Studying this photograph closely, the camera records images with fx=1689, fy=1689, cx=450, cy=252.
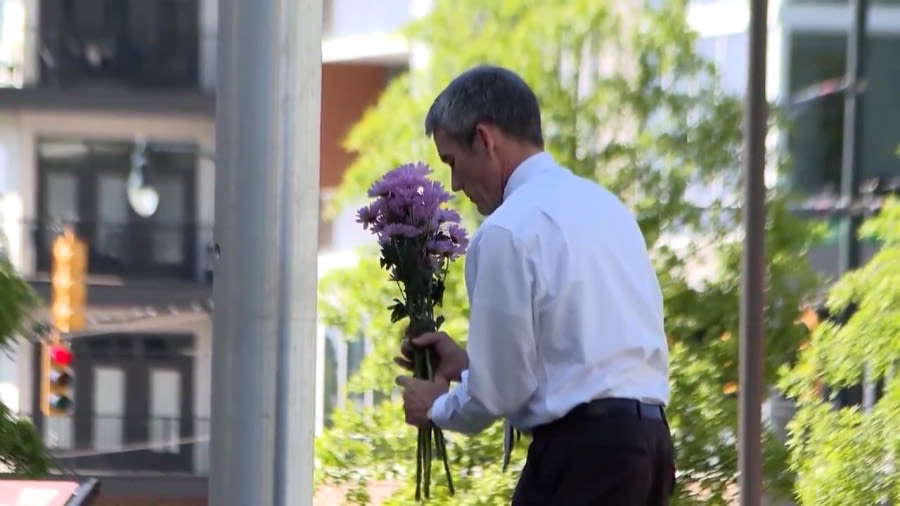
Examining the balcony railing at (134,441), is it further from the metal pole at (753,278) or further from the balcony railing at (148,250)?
the metal pole at (753,278)

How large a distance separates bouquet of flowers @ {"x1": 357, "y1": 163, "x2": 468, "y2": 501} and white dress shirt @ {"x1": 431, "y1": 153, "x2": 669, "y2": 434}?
0.33 metres

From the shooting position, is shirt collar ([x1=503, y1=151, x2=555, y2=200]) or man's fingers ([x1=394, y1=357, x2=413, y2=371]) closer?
shirt collar ([x1=503, y1=151, x2=555, y2=200])

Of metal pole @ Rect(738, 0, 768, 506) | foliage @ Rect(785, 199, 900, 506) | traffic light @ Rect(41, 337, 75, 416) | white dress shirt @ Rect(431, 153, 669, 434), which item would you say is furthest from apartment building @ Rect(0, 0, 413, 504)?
white dress shirt @ Rect(431, 153, 669, 434)

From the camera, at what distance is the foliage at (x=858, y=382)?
6773mm

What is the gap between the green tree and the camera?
10281 mm

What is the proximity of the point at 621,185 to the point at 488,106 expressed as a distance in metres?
8.01

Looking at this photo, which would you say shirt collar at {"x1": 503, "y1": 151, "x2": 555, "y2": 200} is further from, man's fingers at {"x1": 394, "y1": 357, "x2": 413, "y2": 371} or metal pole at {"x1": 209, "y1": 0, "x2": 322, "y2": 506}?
man's fingers at {"x1": 394, "y1": 357, "x2": 413, "y2": 371}

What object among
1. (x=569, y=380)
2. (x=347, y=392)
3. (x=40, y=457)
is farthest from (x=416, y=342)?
(x=347, y=392)

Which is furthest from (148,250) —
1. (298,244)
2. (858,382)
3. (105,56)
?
(298,244)

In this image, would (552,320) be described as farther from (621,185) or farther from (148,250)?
(148,250)

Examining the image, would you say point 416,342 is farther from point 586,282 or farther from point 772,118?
point 772,118

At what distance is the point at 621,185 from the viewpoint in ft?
37.7

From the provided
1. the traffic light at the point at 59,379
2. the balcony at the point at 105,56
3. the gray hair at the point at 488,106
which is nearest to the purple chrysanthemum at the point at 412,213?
the gray hair at the point at 488,106

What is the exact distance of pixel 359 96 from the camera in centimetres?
2870
